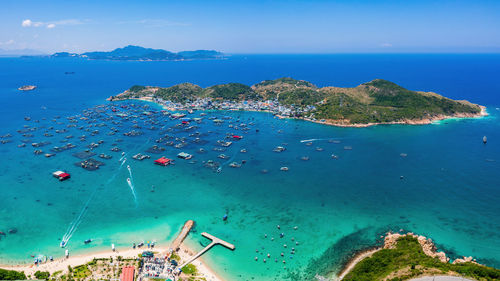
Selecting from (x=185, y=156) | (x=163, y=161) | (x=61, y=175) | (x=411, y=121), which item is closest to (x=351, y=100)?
(x=411, y=121)

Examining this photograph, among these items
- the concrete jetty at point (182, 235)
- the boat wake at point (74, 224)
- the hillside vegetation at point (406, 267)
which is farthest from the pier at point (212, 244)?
the boat wake at point (74, 224)

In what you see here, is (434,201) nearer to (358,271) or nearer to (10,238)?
(358,271)

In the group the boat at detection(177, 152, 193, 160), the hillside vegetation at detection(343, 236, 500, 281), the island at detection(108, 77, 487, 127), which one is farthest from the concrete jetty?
the island at detection(108, 77, 487, 127)

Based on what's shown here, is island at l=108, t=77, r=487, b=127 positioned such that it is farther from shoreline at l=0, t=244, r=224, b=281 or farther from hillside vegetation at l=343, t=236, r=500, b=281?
shoreline at l=0, t=244, r=224, b=281

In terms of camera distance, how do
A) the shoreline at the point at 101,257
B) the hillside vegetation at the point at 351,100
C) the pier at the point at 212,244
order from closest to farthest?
1. the shoreline at the point at 101,257
2. the pier at the point at 212,244
3. the hillside vegetation at the point at 351,100

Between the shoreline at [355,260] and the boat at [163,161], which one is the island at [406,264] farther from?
the boat at [163,161]

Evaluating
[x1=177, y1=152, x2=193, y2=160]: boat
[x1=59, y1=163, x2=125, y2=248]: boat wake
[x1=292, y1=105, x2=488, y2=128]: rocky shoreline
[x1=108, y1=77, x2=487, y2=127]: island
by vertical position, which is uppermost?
[x1=108, y1=77, x2=487, y2=127]: island

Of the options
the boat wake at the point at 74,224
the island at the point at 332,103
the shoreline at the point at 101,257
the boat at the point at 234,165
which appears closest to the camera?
the shoreline at the point at 101,257

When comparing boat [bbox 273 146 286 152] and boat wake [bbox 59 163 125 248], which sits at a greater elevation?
boat [bbox 273 146 286 152]
